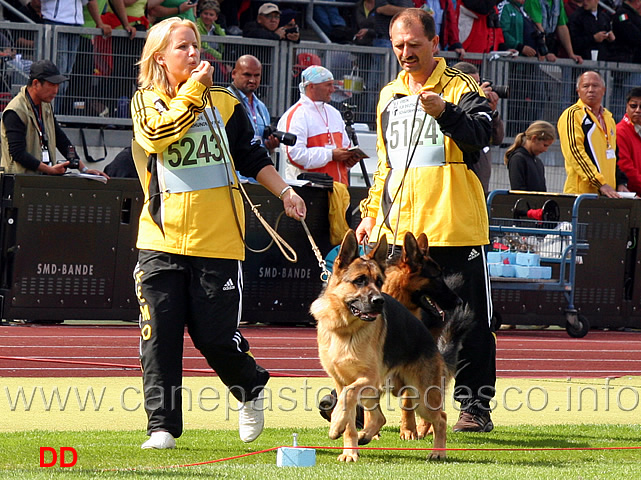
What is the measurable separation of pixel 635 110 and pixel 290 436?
372 inches

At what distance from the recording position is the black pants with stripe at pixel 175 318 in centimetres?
591

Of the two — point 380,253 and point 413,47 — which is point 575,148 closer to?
point 413,47

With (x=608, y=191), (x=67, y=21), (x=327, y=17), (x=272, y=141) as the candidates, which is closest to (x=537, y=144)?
(x=608, y=191)

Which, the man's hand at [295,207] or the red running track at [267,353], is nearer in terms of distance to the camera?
the man's hand at [295,207]

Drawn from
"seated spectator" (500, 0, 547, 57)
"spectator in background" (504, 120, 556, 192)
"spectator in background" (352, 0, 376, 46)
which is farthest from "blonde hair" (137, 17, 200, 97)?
"seated spectator" (500, 0, 547, 57)

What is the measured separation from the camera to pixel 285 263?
12.8m

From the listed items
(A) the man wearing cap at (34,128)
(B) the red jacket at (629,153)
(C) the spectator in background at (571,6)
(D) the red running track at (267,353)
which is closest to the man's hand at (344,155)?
(D) the red running track at (267,353)

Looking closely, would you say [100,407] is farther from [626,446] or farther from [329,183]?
[329,183]

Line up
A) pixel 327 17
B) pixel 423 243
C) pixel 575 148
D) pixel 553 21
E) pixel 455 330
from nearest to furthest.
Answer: pixel 423 243 → pixel 455 330 → pixel 575 148 → pixel 327 17 → pixel 553 21

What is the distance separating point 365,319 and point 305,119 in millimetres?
6468

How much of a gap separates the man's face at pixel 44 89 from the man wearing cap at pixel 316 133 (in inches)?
97.1

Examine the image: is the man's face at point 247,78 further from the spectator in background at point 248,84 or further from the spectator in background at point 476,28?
the spectator in background at point 476,28

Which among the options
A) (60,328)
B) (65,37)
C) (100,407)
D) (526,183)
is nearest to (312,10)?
(65,37)

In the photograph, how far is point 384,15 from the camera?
1775cm
